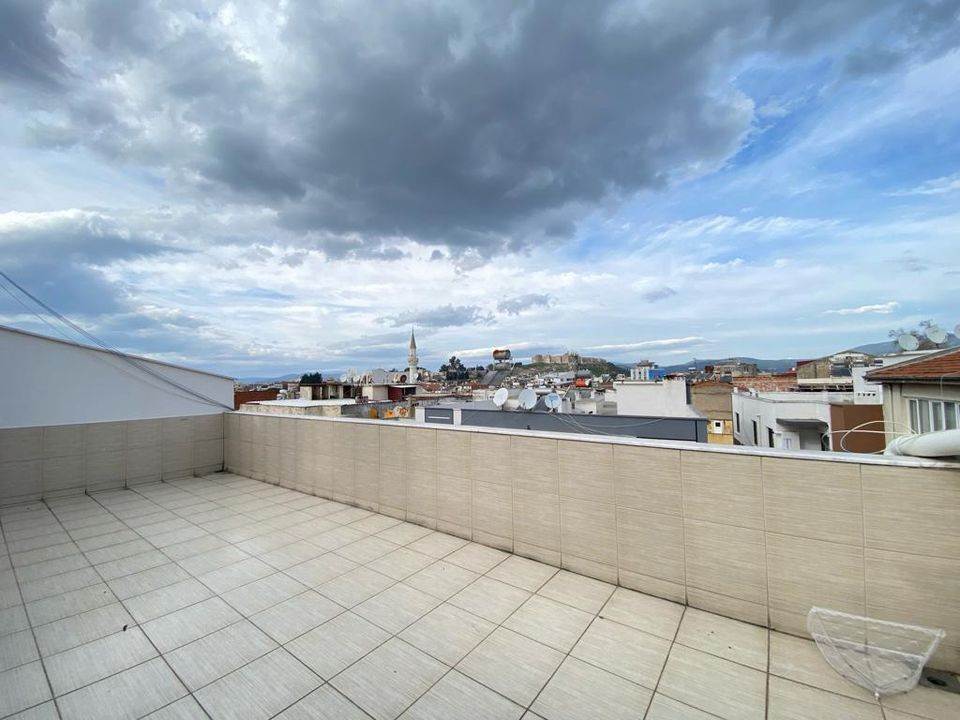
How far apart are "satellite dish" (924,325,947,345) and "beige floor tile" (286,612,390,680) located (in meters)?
12.1

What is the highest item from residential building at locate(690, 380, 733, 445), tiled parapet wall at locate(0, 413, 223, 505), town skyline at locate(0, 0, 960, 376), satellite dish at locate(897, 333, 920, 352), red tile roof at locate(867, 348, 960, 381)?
town skyline at locate(0, 0, 960, 376)

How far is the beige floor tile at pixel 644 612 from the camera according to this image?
7.29 ft

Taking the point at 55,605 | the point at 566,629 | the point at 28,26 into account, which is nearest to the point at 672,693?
the point at 566,629

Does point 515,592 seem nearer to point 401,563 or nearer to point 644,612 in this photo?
point 644,612

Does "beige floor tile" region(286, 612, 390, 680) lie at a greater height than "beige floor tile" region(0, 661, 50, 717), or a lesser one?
lesser

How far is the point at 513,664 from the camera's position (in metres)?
1.96

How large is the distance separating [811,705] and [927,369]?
22.1 feet

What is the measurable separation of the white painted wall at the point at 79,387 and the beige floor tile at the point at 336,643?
602 cm

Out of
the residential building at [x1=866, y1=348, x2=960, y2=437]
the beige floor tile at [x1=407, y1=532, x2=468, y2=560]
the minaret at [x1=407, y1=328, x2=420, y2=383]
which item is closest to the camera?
the beige floor tile at [x1=407, y1=532, x2=468, y2=560]

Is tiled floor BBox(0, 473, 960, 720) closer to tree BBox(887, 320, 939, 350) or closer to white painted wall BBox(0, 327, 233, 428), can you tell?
white painted wall BBox(0, 327, 233, 428)

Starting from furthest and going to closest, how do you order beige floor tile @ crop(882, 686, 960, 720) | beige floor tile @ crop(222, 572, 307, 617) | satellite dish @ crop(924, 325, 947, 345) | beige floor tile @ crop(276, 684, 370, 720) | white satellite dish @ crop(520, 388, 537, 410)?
white satellite dish @ crop(520, 388, 537, 410) < satellite dish @ crop(924, 325, 947, 345) < beige floor tile @ crop(222, 572, 307, 617) < beige floor tile @ crop(276, 684, 370, 720) < beige floor tile @ crop(882, 686, 960, 720)

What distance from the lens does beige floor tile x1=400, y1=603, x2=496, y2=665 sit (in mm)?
2074

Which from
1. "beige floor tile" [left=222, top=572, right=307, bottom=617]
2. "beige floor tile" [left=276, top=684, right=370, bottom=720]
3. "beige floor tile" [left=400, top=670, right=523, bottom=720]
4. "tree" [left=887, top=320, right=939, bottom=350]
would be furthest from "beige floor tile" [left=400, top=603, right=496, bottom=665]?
"tree" [left=887, top=320, right=939, bottom=350]

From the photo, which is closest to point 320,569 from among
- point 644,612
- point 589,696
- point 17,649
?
point 17,649
